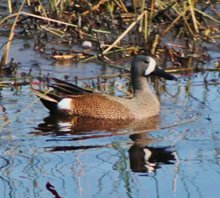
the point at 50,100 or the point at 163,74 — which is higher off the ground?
the point at 163,74

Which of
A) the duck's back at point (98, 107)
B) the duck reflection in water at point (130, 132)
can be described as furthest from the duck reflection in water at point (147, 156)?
the duck's back at point (98, 107)

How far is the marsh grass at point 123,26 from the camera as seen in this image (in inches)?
445

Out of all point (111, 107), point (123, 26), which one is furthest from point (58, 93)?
point (123, 26)

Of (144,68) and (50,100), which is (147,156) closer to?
(50,100)

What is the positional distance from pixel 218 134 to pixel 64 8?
3974 millimetres

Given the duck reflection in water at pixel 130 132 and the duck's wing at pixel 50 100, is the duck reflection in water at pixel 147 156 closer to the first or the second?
the duck reflection in water at pixel 130 132

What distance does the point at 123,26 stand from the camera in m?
12.1

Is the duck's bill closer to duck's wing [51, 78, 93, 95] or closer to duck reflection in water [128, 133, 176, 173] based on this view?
duck's wing [51, 78, 93, 95]

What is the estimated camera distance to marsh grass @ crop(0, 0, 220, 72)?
11305 mm

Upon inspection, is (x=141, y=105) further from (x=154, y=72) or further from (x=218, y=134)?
(x=218, y=134)

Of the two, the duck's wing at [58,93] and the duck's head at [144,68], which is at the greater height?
the duck's head at [144,68]

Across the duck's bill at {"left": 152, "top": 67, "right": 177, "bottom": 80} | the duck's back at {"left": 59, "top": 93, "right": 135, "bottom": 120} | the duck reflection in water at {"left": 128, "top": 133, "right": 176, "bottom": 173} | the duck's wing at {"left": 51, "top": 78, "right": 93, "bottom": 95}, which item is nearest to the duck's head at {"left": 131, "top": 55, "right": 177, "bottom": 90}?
the duck's bill at {"left": 152, "top": 67, "right": 177, "bottom": 80}

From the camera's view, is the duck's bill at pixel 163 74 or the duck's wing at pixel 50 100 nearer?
the duck's wing at pixel 50 100

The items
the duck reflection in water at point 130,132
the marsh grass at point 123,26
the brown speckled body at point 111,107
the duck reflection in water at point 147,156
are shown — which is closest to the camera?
the duck reflection in water at point 147,156
